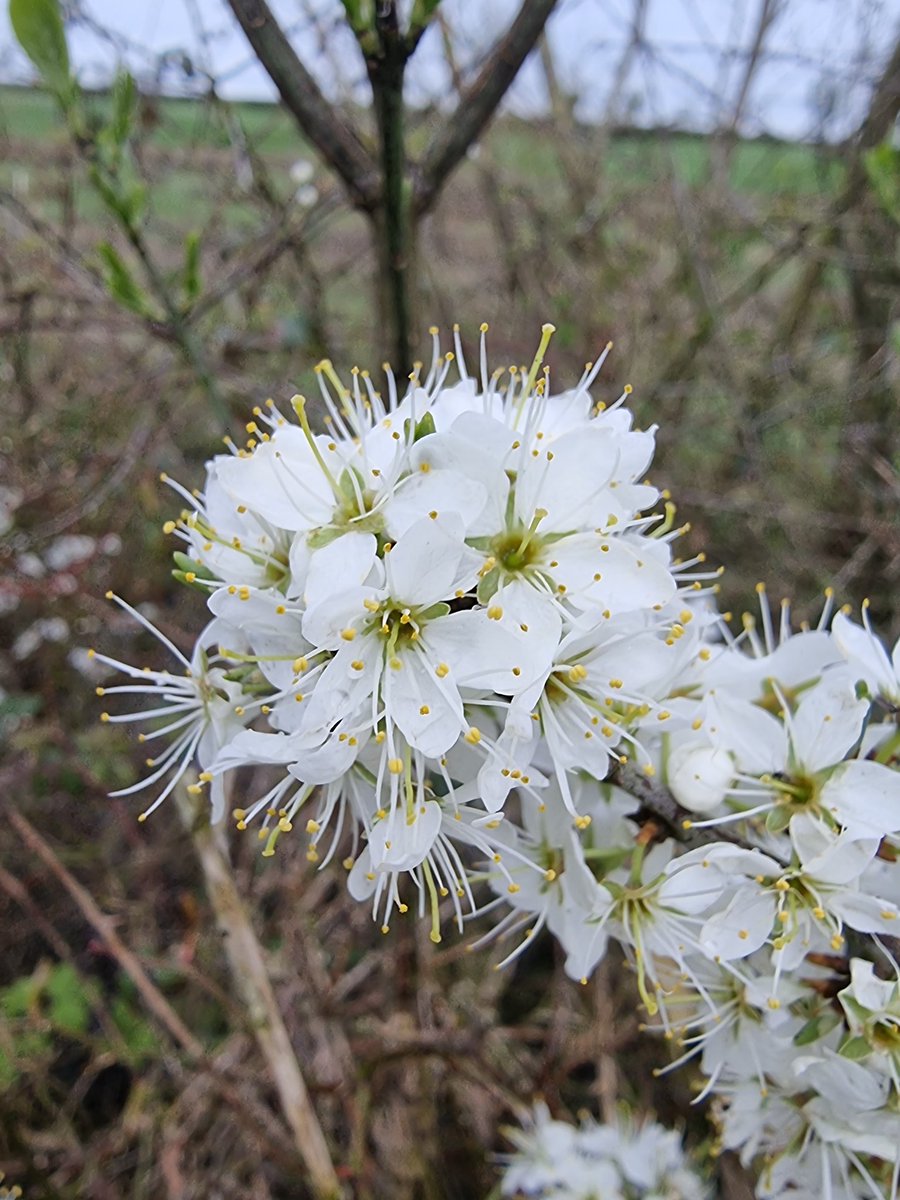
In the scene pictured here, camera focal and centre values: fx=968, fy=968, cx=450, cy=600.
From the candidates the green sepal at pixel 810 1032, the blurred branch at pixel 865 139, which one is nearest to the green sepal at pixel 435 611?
the green sepal at pixel 810 1032

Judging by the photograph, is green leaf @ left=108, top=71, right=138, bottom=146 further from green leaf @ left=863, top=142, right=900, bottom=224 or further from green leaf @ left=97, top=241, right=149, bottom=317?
green leaf @ left=863, top=142, right=900, bottom=224

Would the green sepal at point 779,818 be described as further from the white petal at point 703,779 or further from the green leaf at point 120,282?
the green leaf at point 120,282

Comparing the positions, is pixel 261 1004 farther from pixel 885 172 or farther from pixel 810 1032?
pixel 885 172

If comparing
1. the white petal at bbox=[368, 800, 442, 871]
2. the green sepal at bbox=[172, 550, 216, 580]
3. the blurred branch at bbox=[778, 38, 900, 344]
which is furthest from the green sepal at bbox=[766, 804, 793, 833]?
the blurred branch at bbox=[778, 38, 900, 344]

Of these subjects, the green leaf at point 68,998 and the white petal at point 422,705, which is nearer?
the white petal at point 422,705

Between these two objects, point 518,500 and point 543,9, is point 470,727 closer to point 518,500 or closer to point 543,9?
point 518,500

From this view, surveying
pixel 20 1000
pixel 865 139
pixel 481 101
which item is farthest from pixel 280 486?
pixel 865 139
